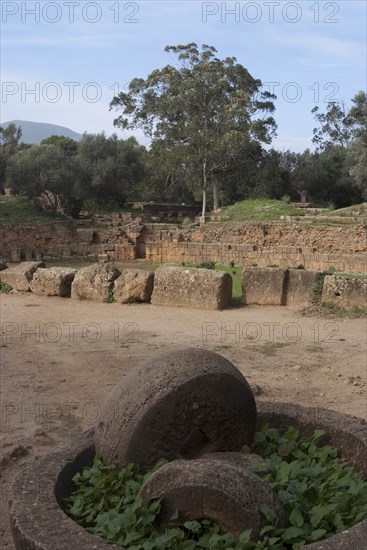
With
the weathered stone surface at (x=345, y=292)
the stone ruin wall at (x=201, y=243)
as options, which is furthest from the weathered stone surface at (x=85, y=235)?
the weathered stone surface at (x=345, y=292)

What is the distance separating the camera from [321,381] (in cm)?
747

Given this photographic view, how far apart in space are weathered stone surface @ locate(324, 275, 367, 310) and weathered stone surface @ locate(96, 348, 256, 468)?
7965 mm

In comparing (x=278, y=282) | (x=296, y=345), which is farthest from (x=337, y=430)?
(x=278, y=282)

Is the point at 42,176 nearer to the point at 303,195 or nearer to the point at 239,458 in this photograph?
the point at 303,195

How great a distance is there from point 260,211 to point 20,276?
16204 mm

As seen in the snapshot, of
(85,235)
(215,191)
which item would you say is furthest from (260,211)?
(215,191)

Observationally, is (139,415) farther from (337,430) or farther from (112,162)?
(112,162)

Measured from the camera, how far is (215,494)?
3.09m

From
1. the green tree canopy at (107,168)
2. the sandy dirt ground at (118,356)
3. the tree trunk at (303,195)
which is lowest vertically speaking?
the sandy dirt ground at (118,356)

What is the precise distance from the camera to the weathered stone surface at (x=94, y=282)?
13.0 metres

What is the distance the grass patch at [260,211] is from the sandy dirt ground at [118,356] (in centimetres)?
1585

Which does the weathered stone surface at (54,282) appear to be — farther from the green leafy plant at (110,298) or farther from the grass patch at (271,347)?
the grass patch at (271,347)

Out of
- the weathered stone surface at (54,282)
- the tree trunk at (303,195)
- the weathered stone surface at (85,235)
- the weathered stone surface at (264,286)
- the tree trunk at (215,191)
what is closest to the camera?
the weathered stone surface at (264,286)

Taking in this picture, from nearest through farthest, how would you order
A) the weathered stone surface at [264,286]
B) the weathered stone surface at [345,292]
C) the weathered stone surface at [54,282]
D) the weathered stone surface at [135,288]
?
the weathered stone surface at [345,292]
the weathered stone surface at [264,286]
the weathered stone surface at [135,288]
the weathered stone surface at [54,282]
